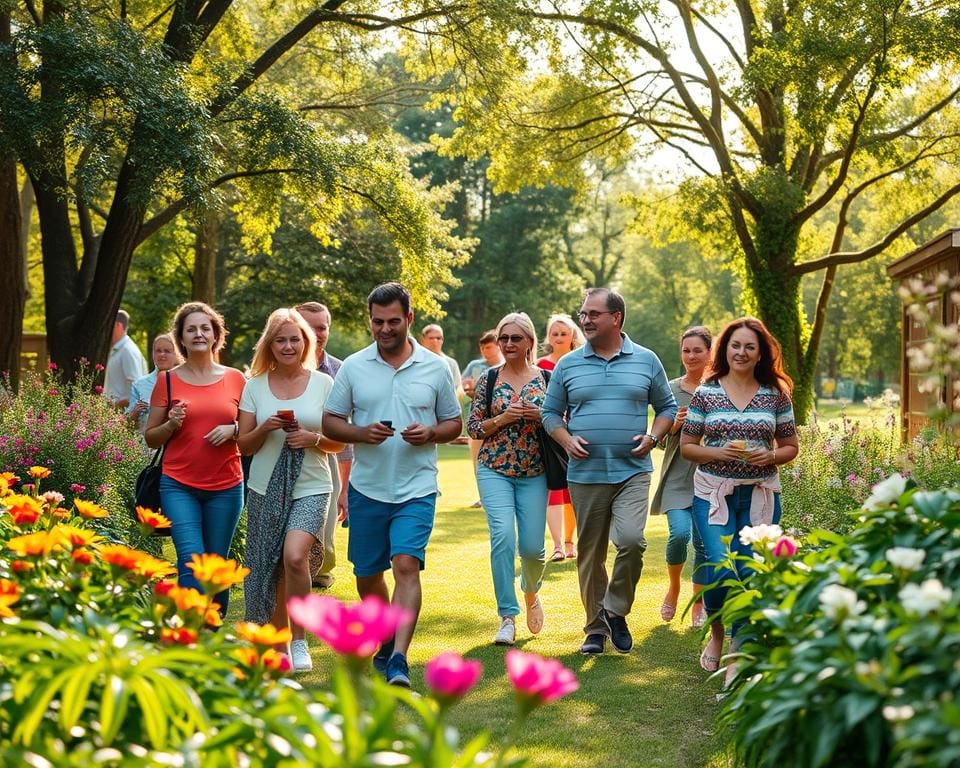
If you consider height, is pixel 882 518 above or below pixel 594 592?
above

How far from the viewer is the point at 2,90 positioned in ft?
44.5

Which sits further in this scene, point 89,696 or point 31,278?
point 31,278

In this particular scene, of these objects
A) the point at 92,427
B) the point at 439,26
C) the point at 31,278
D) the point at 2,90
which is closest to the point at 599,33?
the point at 439,26

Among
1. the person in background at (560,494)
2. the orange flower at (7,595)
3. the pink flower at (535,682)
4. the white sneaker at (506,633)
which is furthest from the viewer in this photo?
the person in background at (560,494)

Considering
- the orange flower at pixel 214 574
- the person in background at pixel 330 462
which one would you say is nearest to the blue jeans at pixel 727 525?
Answer: the person in background at pixel 330 462

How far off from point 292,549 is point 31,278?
38.5 metres

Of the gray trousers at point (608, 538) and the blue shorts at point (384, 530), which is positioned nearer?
the blue shorts at point (384, 530)

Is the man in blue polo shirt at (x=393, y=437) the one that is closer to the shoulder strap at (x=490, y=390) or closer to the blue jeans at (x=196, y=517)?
the blue jeans at (x=196, y=517)

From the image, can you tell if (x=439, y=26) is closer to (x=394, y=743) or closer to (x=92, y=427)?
(x=92, y=427)

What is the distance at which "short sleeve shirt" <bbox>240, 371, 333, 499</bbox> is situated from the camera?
7238 mm

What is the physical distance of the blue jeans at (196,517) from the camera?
725 centimetres

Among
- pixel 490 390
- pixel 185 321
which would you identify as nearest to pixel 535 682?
pixel 185 321

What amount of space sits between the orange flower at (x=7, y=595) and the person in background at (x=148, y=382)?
709cm

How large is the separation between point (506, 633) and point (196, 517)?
7.44 feet
